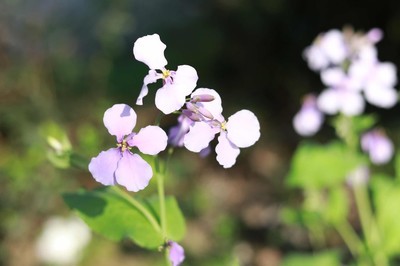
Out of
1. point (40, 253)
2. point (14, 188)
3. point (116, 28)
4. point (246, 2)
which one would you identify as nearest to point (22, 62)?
point (116, 28)

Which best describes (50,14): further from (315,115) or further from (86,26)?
(315,115)

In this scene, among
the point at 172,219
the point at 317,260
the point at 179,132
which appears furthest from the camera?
the point at 317,260

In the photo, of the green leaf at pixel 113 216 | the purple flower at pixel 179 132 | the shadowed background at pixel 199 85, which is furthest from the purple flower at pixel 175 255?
the shadowed background at pixel 199 85

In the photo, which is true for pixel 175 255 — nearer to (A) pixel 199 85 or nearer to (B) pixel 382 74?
(B) pixel 382 74

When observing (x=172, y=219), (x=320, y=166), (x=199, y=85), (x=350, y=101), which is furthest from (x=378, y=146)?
(x=199, y=85)

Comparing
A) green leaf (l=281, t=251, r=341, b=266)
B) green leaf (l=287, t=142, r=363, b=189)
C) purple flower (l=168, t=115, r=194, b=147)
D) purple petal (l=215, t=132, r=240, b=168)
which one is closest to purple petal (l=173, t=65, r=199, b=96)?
purple petal (l=215, t=132, r=240, b=168)

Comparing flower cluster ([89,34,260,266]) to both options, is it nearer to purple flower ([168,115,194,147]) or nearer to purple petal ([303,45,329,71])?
purple flower ([168,115,194,147])

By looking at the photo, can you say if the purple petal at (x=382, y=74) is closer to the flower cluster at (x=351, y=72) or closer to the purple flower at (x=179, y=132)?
the flower cluster at (x=351, y=72)
